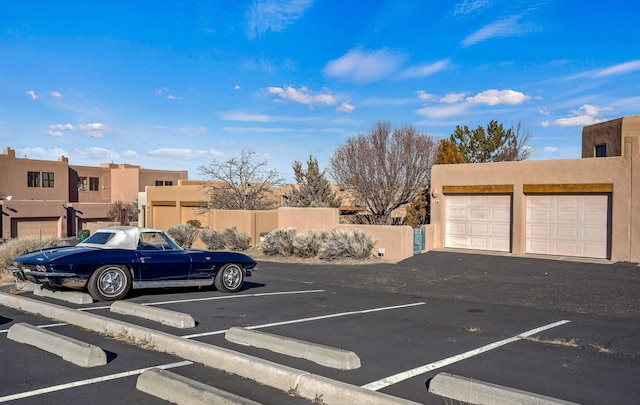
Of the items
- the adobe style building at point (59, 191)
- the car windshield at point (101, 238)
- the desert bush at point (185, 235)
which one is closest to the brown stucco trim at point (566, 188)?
the car windshield at point (101, 238)

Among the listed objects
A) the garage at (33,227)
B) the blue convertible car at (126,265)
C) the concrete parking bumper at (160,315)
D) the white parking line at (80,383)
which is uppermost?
the blue convertible car at (126,265)

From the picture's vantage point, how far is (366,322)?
9188 millimetres

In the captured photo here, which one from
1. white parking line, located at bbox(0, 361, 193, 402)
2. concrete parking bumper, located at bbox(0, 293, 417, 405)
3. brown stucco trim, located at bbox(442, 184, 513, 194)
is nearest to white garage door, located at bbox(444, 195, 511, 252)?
brown stucco trim, located at bbox(442, 184, 513, 194)

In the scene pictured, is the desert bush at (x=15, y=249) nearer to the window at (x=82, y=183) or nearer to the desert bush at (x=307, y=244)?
the desert bush at (x=307, y=244)

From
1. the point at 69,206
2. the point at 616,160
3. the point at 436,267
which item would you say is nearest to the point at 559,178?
the point at 616,160

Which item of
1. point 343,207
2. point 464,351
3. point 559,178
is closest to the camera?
point 464,351

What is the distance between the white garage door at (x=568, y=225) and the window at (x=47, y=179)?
4981 centimetres

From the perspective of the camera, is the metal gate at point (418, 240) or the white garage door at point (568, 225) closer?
the white garage door at point (568, 225)

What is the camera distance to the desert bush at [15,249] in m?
15.5

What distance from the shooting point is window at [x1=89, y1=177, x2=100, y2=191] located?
209ft

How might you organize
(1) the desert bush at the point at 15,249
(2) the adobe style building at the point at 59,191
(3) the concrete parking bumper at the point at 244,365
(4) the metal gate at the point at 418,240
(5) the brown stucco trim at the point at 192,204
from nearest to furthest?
(3) the concrete parking bumper at the point at 244,365 → (1) the desert bush at the point at 15,249 → (4) the metal gate at the point at 418,240 → (5) the brown stucco trim at the point at 192,204 → (2) the adobe style building at the point at 59,191

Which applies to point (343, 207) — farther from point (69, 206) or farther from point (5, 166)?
point (5, 166)

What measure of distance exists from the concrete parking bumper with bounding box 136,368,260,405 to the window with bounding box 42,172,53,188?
57.1m

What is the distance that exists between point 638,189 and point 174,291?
14426 mm
